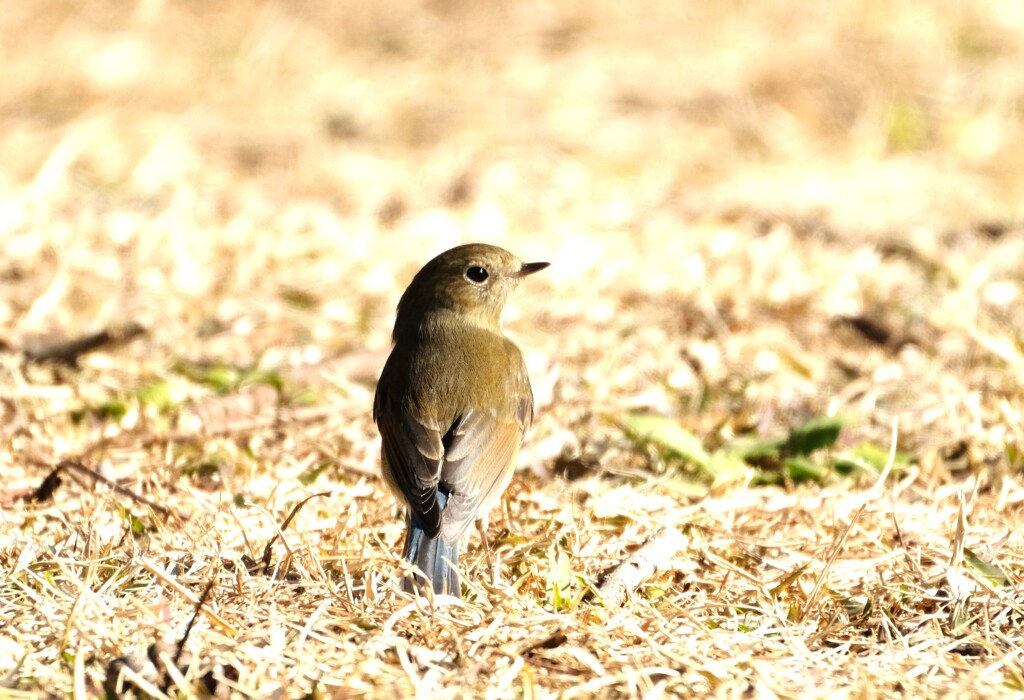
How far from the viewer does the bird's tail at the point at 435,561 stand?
3617 millimetres

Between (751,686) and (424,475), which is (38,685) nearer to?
(424,475)

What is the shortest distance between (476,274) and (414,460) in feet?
3.35

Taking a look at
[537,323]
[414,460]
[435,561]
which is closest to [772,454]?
[414,460]

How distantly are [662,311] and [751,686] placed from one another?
374 centimetres

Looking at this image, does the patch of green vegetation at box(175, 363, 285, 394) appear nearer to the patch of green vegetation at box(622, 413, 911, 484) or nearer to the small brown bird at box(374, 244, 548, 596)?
the small brown bird at box(374, 244, 548, 596)

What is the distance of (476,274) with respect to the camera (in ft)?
16.0

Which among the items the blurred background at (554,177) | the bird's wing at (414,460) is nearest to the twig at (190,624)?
the bird's wing at (414,460)

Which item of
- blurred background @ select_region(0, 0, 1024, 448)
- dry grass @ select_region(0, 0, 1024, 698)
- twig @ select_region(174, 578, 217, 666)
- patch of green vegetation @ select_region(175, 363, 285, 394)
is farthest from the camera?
blurred background @ select_region(0, 0, 1024, 448)

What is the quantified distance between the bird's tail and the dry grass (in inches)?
2.6

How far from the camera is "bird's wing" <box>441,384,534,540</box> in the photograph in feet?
12.7

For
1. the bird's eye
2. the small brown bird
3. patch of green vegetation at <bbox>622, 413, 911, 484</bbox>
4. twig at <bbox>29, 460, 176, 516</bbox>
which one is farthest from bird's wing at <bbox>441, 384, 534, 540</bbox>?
twig at <bbox>29, 460, 176, 516</bbox>

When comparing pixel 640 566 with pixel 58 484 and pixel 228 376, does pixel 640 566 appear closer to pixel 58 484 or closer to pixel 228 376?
pixel 58 484

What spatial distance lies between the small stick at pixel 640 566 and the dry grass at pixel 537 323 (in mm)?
68

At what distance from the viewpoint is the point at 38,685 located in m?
3.12
